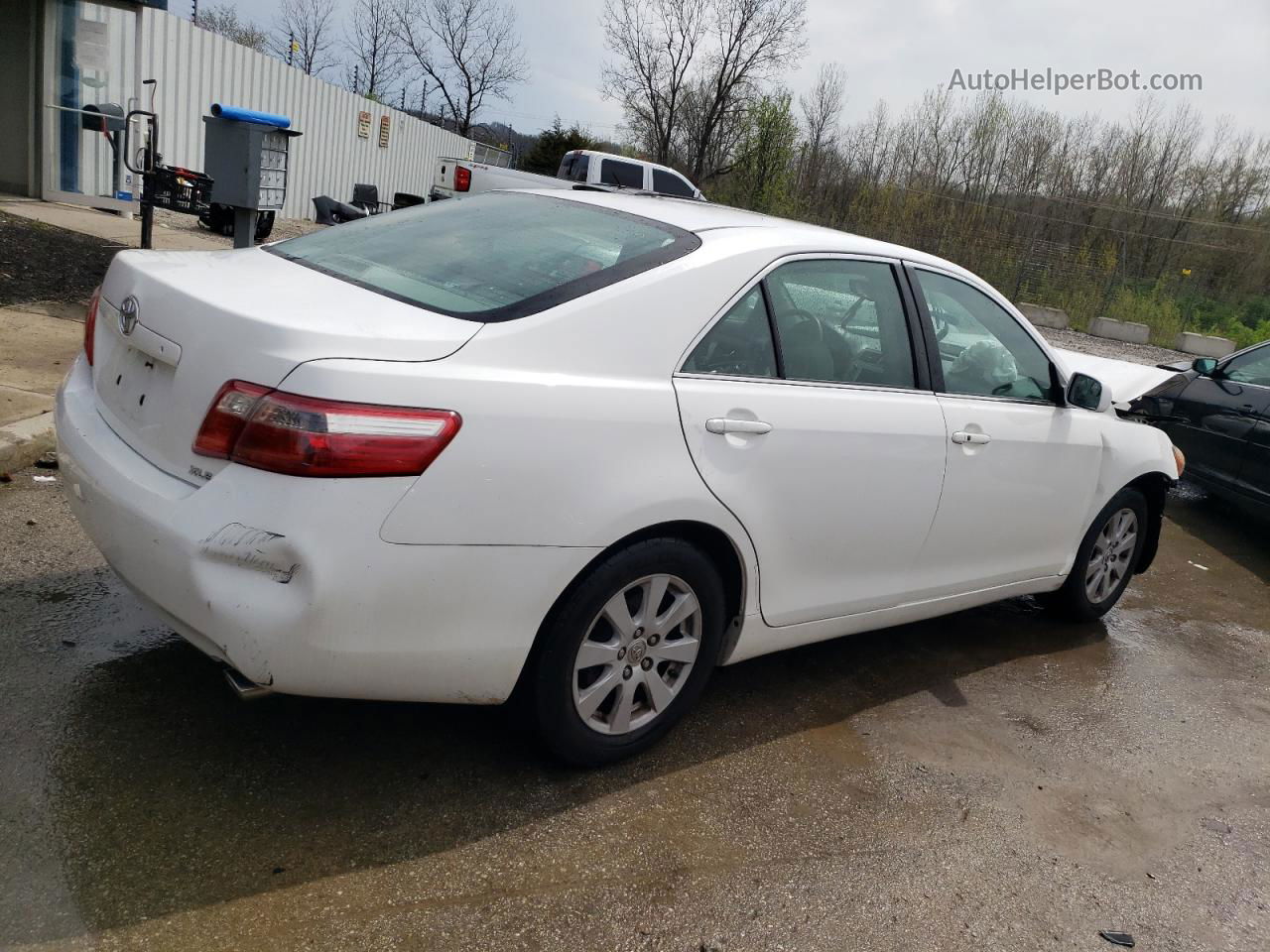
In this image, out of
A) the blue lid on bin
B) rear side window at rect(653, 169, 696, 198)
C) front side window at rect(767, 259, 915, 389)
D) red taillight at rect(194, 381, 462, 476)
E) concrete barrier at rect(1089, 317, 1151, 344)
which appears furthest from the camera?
concrete barrier at rect(1089, 317, 1151, 344)

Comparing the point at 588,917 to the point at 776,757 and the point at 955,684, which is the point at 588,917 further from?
the point at 955,684

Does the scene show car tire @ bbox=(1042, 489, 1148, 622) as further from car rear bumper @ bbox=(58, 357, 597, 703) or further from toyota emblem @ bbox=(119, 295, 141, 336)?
toyota emblem @ bbox=(119, 295, 141, 336)

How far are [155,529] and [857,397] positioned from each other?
7.11ft

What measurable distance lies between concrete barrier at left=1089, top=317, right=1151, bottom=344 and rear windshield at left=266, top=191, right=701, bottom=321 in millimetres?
28162

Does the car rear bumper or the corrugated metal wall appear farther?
the corrugated metal wall

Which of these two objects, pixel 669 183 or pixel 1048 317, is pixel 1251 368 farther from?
Result: pixel 1048 317

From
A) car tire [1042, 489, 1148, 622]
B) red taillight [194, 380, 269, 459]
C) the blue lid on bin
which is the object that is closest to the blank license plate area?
red taillight [194, 380, 269, 459]

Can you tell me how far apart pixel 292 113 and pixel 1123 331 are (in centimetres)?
2166

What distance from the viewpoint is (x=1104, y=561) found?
199 inches

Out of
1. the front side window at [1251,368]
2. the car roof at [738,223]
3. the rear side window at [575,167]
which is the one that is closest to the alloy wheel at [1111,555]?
the car roof at [738,223]

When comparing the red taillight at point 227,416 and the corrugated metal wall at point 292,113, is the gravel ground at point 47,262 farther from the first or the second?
the red taillight at point 227,416

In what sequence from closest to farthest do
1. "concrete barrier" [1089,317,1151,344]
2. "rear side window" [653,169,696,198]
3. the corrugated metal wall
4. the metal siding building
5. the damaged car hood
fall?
the damaged car hood
the metal siding building
the corrugated metal wall
"rear side window" [653,169,696,198]
"concrete barrier" [1089,317,1151,344]

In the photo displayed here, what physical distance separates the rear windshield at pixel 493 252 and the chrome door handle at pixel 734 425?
49 cm

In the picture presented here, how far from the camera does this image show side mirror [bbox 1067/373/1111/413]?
4422 millimetres
